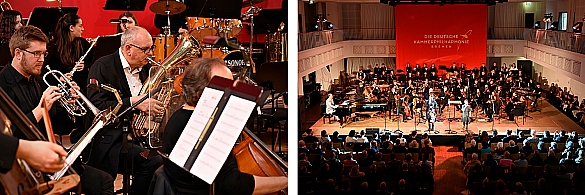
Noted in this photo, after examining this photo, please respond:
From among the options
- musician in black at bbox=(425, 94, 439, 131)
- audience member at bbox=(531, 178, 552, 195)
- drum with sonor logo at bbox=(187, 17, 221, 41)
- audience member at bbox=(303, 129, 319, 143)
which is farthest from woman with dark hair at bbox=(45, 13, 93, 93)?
musician in black at bbox=(425, 94, 439, 131)

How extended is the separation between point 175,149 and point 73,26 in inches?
51.5

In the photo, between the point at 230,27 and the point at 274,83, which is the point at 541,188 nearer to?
the point at 274,83

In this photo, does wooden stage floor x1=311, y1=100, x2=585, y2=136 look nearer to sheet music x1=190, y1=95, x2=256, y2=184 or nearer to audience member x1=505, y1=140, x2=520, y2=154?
audience member x1=505, y1=140, x2=520, y2=154

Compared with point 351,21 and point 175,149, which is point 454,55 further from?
point 175,149

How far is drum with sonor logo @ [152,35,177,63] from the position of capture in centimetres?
298

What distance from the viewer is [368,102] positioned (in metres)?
7.01

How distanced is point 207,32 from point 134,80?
1.89ft

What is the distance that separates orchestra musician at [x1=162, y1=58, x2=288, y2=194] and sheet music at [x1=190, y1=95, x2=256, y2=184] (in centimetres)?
14

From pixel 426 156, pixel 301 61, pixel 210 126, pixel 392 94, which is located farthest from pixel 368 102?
pixel 210 126

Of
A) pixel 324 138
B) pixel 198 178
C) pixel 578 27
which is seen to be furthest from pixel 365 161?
pixel 198 178

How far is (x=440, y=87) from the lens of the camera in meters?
7.88

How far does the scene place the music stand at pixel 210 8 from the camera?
2.88 m

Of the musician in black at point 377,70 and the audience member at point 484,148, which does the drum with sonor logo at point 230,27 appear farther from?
the audience member at point 484,148

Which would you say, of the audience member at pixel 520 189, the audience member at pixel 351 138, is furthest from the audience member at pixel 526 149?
the audience member at pixel 351 138
